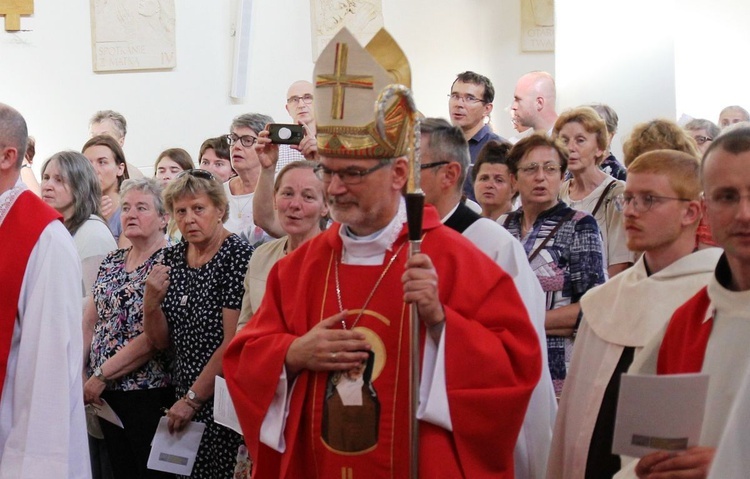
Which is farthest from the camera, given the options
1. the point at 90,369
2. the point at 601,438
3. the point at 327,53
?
the point at 90,369

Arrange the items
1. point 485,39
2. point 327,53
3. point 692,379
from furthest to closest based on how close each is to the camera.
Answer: point 485,39 → point 327,53 → point 692,379

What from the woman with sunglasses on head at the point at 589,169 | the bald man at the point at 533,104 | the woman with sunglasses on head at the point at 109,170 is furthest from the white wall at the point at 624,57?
the woman with sunglasses on head at the point at 109,170

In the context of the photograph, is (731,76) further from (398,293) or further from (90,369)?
(398,293)

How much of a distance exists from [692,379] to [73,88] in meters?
10.7

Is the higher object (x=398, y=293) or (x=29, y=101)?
(x=29, y=101)

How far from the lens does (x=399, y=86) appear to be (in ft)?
10.9

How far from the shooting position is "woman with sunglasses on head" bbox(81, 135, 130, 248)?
Answer: 730 cm

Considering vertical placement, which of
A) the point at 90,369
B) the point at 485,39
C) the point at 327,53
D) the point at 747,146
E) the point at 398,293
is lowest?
the point at 90,369

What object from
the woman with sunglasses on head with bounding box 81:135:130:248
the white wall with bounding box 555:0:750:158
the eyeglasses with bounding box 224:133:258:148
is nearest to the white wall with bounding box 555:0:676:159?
the white wall with bounding box 555:0:750:158

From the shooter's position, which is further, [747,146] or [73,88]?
[73,88]

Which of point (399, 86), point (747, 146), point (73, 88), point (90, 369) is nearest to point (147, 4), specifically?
point (73, 88)

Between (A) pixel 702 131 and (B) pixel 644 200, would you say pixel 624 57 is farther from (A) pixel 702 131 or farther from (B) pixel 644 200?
(B) pixel 644 200

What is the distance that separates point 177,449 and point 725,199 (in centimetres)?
319

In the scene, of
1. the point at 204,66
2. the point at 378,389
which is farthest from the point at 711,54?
the point at 378,389
